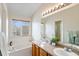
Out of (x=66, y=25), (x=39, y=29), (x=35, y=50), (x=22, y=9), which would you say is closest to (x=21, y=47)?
(x=35, y=50)

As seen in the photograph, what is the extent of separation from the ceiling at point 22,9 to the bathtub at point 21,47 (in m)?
0.39

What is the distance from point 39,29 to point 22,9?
45 cm

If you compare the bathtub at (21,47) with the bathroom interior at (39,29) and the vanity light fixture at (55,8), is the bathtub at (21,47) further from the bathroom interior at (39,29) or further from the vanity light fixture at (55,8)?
the vanity light fixture at (55,8)

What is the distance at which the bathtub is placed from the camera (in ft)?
6.33

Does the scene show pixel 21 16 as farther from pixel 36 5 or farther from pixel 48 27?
pixel 48 27

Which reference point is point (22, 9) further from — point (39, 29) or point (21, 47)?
point (21, 47)

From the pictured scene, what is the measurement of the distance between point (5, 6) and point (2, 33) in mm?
440

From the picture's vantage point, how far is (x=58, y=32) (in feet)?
6.81

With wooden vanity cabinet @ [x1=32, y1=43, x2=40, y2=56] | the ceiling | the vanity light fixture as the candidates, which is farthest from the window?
the vanity light fixture

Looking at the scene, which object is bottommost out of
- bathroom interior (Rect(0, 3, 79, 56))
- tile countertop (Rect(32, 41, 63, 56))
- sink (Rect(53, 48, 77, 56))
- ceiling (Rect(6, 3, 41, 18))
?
sink (Rect(53, 48, 77, 56))

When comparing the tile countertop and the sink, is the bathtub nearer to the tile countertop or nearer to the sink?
the tile countertop

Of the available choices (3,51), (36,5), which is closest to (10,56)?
(3,51)

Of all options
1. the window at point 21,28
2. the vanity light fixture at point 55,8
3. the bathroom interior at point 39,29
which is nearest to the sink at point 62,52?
the bathroom interior at point 39,29

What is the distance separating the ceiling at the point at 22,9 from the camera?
1.89m
